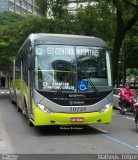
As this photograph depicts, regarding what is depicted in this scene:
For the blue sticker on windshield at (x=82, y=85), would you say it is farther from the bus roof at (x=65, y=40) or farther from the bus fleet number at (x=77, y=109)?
the bus roof at (x=65, y=40)

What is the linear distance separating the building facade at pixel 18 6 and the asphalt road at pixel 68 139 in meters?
89.3

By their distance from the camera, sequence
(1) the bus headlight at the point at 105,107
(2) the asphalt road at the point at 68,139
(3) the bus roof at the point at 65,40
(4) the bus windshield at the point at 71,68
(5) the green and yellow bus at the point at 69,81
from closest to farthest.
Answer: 1. (2) the asphalt road at the point at 68,139
2. (5) the green and yellow bus at the point at 69,81
3. (4) the bus windshield at the point at 71,68
4. (1) the bus headlight at the point at 105,107
5. (3) the bus roof at the point at 65,40

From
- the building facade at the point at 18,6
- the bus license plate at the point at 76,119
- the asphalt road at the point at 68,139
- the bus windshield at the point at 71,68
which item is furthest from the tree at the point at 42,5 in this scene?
the building facade at the point at 18,6

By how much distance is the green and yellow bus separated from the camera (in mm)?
13578

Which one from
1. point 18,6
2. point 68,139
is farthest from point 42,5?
point 18,6

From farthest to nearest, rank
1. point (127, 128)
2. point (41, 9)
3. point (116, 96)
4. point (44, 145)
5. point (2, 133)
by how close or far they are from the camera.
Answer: point (41, 9) < point (116, 96) < point (127, 128) < point (2, 133) < point (44, 145)

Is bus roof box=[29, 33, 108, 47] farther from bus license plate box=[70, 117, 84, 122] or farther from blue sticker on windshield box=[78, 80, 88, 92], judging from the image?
bus license plate box=[70, 117, 84, 122]

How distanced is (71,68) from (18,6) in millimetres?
102377

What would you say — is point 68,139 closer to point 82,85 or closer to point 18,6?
point 82,85

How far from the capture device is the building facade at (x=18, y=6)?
343ft

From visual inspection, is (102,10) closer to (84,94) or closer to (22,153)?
(84,94)

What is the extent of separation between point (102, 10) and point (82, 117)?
18.2 m

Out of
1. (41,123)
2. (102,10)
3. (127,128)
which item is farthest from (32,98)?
(102,10)

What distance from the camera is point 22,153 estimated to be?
10492 mm
